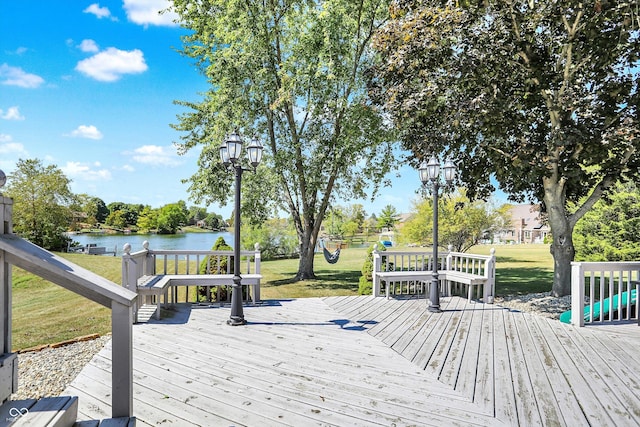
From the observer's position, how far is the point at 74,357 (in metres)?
4.34

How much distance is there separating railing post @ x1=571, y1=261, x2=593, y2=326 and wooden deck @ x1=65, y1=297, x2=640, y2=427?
0.26 metres

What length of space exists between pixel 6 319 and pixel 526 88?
31.1 feet

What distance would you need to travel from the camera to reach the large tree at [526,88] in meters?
7.59

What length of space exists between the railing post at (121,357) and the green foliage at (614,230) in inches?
614

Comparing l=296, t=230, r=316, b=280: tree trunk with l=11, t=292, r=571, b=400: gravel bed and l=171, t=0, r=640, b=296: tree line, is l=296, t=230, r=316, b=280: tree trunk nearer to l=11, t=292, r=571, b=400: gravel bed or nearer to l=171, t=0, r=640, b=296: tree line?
l=171, t=0, r=640, b=296: tree line

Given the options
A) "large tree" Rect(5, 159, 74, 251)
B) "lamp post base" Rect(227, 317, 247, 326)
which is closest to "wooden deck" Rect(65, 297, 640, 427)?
"lamp post base" Rect(227, 317, 247, 326)

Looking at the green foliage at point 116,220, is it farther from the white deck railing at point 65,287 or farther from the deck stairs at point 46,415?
the deck stairs at point 46,415

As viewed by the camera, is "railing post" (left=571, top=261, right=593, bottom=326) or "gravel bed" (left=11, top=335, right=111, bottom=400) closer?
"gravel bed" (left=11, top=335, right=111, bottom=400)

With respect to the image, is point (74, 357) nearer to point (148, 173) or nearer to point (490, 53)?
point (490, 53)

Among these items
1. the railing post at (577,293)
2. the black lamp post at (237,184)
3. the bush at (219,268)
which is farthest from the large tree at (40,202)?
the railing post at (577,293)

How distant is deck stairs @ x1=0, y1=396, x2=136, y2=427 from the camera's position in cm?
154

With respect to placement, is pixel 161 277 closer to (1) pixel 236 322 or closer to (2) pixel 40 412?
(1) pixel 236 322

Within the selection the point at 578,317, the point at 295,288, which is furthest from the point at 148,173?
the point at 578,317

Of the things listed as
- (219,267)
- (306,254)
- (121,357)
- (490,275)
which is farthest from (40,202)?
(121,357)
